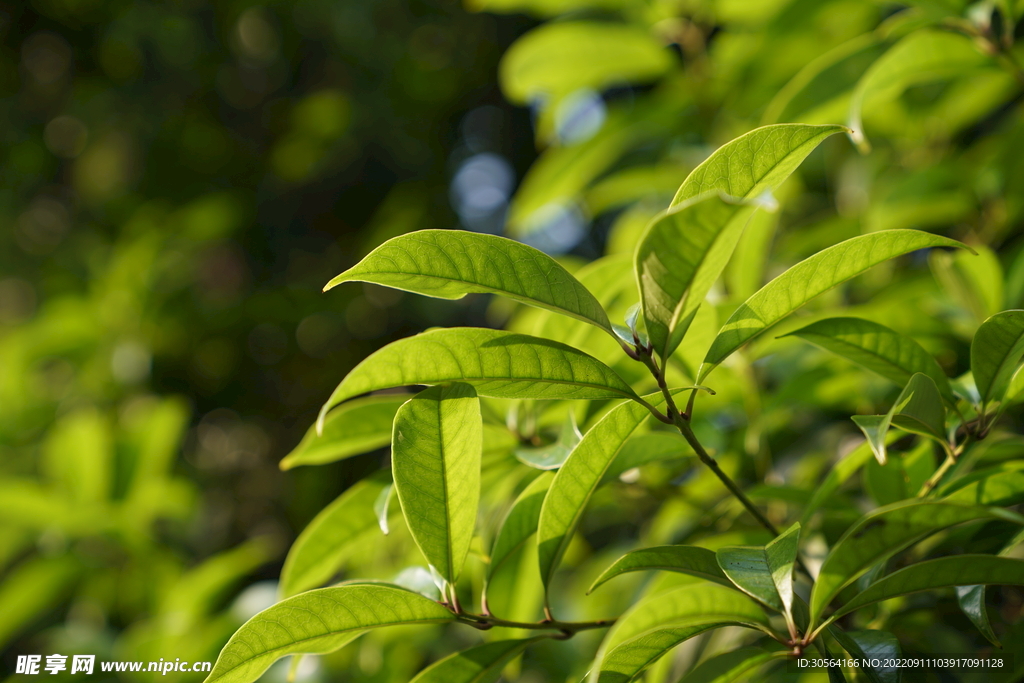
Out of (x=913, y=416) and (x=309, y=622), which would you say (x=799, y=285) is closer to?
(x=913, y=416)

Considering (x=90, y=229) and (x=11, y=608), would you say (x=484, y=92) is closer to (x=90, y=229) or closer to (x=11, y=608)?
(x=90, y=229)

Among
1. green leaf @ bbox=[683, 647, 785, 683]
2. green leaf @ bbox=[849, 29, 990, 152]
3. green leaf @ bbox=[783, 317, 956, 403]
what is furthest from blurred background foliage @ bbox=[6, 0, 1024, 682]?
green leaf @ bbox=[683, 647, 785, 683]

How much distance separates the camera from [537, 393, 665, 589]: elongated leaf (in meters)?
0.46

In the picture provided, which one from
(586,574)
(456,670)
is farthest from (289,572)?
(586,574)

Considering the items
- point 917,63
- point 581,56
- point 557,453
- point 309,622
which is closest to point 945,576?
point 557,453

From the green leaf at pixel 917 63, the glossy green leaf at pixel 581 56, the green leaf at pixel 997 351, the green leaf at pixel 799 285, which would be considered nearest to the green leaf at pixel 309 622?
the green leaf at pixel 799 285

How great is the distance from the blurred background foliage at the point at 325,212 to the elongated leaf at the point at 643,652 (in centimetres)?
22

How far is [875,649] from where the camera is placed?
47 centimetres

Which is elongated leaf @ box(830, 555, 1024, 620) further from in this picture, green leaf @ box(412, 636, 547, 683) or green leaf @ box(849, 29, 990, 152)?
green leaf @ box(849, 29, 990, 152)

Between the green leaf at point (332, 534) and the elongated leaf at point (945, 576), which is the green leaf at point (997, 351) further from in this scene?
the green leaf at point (332, 534)

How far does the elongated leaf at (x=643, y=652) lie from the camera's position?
46 cm

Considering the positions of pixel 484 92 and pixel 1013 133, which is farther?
pixel 484 92

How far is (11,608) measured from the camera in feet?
4.47

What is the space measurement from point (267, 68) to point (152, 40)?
38 centimetres
